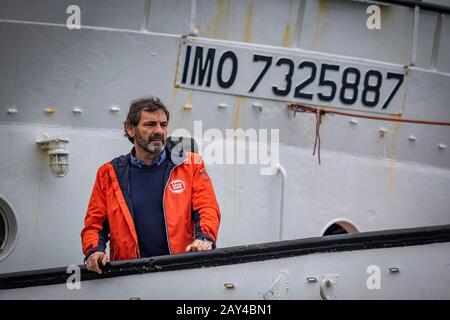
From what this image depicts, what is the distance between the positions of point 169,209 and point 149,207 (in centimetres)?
Answer: 12

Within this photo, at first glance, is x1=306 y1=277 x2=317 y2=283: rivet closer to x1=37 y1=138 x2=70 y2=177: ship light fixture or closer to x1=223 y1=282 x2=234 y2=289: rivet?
x1=223 y1=282 x2=234 y2=289: rivet

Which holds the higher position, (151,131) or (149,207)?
(151,131)

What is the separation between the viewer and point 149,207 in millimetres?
5594

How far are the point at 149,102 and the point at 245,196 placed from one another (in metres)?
1.65

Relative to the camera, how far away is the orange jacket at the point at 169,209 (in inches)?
219

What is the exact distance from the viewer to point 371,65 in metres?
7.43

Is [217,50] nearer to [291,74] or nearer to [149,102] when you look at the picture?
[291,74]

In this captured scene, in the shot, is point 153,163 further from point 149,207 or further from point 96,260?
point 96,260

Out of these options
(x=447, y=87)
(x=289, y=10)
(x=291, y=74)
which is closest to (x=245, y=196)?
(x=291, y=74)

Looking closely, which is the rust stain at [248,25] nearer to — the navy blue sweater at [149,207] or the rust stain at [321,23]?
the rust stain at [321,23]

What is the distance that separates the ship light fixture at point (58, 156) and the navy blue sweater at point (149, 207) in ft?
3.55

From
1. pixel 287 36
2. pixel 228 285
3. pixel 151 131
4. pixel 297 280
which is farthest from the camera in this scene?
pixel 287 36

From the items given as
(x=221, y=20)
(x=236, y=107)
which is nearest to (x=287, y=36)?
(x=221, y=20)

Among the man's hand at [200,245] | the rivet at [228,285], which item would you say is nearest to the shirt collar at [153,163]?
the man's hand at [200,245]
